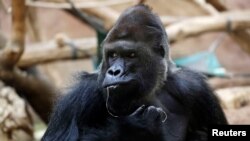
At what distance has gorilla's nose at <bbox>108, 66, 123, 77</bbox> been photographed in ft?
7.86

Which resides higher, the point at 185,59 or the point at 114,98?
the point at 114,98

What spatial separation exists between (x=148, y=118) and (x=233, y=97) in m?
2.11

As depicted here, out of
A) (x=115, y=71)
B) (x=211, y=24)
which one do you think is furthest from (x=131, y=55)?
(x=211, y=24)

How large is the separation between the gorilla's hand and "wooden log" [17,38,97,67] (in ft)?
7.93

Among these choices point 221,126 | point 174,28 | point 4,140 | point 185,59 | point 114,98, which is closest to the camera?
point 114,98

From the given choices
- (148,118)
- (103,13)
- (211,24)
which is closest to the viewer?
(148,118)

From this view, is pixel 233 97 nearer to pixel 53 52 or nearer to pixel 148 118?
pixel 53 52

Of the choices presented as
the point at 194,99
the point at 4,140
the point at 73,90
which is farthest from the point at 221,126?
the point at 4,140

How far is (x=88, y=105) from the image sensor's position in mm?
2684

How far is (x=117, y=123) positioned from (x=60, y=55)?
246 cm

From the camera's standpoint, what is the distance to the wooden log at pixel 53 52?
4812 mm

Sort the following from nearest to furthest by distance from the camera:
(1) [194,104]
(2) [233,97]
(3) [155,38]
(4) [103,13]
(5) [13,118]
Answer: (3) [155,38] → (1) [194,104] → (5) [13,118] → (2) [233,97] → (4) [103,13]

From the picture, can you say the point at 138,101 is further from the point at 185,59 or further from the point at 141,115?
the point at 185,59

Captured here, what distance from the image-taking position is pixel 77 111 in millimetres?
2686
